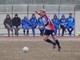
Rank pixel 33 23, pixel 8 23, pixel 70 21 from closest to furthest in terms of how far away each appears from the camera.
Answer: pixel 8 23 < pixel 70 21 < pixel 33 23

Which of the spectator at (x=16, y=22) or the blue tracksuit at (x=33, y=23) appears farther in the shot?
the blue tracksuit at (x=33, y=23)

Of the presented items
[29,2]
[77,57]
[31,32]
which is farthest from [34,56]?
[29,2]

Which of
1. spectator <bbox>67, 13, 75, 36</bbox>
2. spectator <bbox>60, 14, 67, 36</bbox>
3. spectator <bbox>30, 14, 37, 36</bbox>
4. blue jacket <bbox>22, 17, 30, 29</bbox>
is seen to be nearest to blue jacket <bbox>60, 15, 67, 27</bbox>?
spectator <bbox>60, 14, 67, 36</bbox>

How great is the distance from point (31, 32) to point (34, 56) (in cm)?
1687

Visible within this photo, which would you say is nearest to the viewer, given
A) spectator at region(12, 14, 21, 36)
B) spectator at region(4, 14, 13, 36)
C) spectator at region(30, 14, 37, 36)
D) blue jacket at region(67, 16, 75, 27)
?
spectator at region(4, 14, 13, 36)

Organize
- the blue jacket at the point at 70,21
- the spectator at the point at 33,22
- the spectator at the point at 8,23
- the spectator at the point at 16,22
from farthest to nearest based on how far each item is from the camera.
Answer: the spectator at the point at 33,22, the blue jacket at the point at 70,21, the spectator at the point at 16,22, the spectator at the point at 8,23

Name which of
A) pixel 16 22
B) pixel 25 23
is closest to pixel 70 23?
pixel 25 23

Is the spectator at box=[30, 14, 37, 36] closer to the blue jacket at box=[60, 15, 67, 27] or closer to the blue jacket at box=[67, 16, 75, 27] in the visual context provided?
the blue jacket at box=[60, 15, 67, 27]

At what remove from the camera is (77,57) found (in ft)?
45.3

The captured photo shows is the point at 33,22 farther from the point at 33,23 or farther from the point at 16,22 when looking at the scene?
the point at 16,22

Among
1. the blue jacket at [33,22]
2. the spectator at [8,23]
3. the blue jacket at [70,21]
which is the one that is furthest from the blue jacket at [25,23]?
the blue jacket at [70,21]

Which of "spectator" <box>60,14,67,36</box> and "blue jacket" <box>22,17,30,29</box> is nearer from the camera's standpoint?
"spectator" <box>60,14,67,36</box>

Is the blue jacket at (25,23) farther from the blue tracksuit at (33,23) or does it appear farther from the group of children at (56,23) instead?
the blue tracksuit at (33,23)

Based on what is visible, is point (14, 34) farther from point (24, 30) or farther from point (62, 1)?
point (62, 1)
